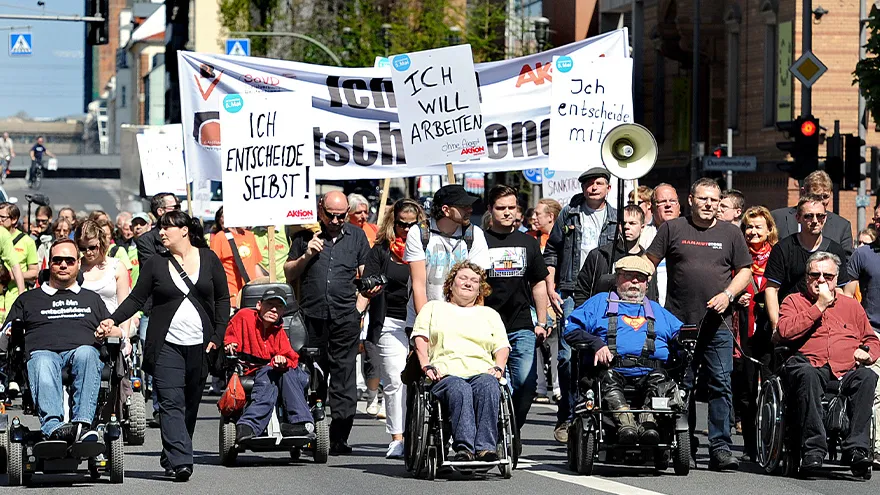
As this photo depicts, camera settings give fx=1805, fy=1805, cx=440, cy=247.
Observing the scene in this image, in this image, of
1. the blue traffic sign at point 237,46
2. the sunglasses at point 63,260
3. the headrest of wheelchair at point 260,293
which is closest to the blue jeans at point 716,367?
the headrest of wheelchair at point 260,293

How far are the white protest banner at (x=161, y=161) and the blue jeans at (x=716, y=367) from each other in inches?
587

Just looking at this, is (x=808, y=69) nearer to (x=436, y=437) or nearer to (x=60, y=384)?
(x=436, y=437)

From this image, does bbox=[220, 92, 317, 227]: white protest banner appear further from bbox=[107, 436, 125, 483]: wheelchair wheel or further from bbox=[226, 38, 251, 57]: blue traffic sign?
bbox=[226, 38, 251, 57]: blue traffic sign

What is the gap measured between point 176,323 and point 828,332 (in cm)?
421

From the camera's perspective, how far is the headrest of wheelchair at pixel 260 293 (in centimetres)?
1234

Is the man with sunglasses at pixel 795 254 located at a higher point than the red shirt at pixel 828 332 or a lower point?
higher

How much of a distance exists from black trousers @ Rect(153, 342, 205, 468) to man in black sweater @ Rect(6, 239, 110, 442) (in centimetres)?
41

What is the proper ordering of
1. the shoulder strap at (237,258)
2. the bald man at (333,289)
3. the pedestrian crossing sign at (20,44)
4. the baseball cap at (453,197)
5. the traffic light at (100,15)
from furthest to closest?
the pedestrian crossing sign at (20,44) → the traffic light at (100,15) → the shoulder strap at (237,258) → the bald man at (333,289) → the baseball cap at (453,197)

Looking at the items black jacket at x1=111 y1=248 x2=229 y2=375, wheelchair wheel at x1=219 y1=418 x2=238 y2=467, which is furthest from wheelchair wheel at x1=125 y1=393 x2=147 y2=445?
black jacket at x1=111 y1=248 x2=229 y2=375

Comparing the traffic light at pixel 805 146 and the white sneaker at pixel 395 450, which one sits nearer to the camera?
the white sneaker at pixel 395 450

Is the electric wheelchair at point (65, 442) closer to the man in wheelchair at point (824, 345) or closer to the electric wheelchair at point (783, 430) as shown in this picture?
the electric wheelchair at point (783, 430)

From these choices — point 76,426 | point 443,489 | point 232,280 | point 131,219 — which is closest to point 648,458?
point 443,489

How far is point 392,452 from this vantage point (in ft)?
41.6

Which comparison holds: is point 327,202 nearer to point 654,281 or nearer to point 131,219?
point 654,281
